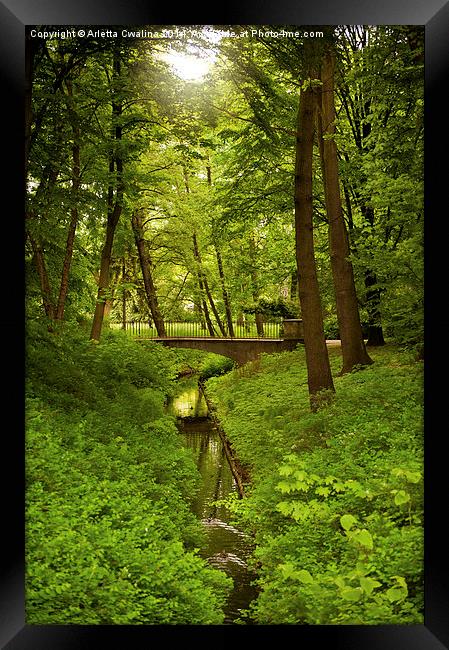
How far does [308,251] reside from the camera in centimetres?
812

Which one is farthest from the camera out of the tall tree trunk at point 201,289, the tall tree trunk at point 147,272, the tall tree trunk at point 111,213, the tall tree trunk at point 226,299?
the tall tree trunk at point 226,299

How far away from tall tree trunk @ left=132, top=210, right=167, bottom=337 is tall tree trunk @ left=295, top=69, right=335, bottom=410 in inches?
206

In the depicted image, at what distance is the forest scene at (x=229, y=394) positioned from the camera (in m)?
4.25

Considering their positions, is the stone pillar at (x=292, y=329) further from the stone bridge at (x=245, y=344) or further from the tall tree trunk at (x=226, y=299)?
the tall tree trunk at (x=226, y=299)

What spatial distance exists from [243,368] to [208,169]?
Result: 638 cm

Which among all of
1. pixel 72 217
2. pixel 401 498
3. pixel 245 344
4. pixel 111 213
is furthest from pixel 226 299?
pixel 401 498

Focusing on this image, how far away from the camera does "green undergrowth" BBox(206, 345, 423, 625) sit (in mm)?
4008

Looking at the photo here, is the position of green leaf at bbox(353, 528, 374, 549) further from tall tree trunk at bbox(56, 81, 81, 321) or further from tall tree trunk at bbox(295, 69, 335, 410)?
tall tree trunk at bbox(56, 81, 81, 321)

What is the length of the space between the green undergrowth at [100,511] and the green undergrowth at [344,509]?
716 millimetres

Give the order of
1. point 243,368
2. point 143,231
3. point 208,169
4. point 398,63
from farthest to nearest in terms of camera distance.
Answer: point 243,368 → point 143,231 → point 208,169 → point 398,63
